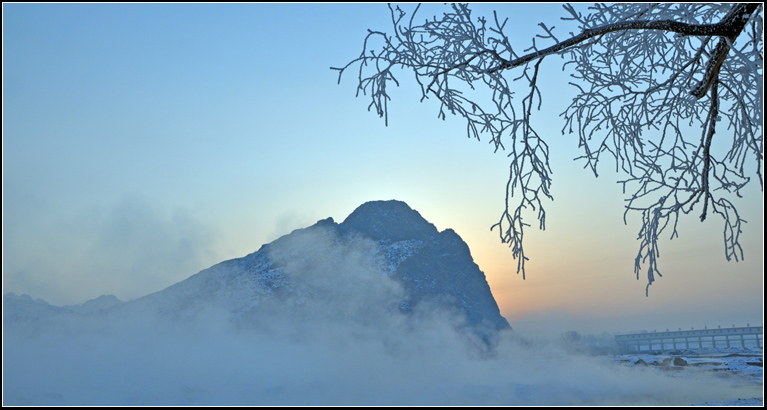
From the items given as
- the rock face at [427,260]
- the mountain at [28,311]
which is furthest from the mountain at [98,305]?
the rock face at [427,260]

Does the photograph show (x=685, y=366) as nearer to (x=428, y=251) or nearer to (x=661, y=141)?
(x=661, y=141)

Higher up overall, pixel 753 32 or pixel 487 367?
pixel 753 32

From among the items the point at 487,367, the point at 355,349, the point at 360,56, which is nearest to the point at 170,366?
the point at 355,349

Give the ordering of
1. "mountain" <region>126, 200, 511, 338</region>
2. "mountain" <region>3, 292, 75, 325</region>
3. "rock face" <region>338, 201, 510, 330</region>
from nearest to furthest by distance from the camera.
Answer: "mountain" <region>3, 292, 75, 325</region>, "mountain" <region>126, 200, 511, 338</region>, "rock face" <region>338, 201, 510, 330</region>

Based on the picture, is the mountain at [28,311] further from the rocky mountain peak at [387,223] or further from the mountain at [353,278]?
the rocky mountain peak at [387,223]

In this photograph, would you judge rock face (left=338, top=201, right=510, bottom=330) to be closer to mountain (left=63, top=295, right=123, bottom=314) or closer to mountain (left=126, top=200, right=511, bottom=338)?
mountain (left=126, top=200, right=511, bottom=338)

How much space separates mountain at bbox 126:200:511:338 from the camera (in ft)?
412

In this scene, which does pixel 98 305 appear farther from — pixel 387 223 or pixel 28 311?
pixel 387 223

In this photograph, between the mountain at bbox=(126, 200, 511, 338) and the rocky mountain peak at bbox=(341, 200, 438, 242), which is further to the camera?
the rocky mountain peak at bbox=(341, 200, 438, 242)

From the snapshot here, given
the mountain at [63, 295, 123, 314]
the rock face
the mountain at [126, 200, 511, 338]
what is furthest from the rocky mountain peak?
the mountain at [63, 295, 123, 314]

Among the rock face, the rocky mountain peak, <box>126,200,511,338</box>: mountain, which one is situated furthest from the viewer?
the rocky mountain peak

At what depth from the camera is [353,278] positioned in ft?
449

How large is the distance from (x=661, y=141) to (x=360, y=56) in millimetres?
2680

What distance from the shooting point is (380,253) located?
149 m
